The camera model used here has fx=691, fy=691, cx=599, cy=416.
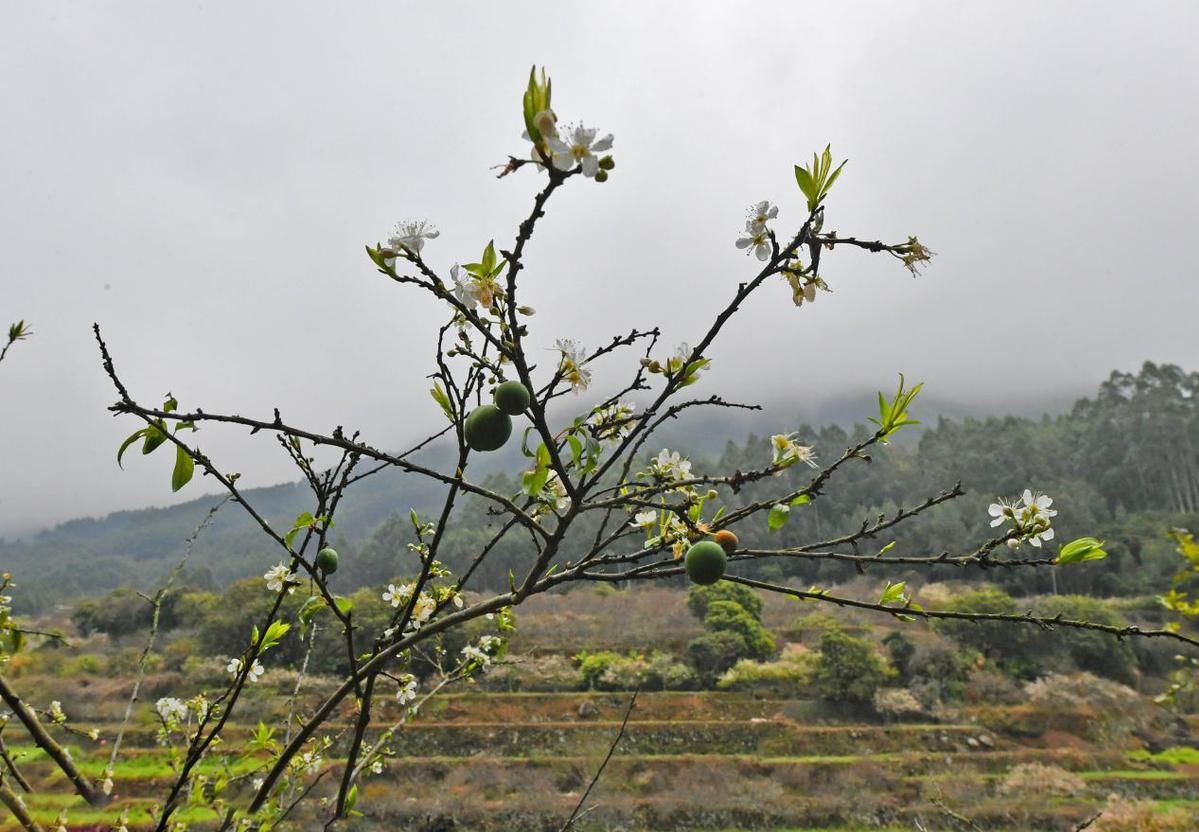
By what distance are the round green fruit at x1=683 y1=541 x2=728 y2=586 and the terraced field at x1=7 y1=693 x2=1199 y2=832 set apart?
10703 mm

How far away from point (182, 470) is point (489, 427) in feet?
1.60

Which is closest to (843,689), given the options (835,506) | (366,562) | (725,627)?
(725,627)

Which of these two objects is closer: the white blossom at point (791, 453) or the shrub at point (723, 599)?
the white blossom at point (791, 453)

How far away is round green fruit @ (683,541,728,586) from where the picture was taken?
1.09 metres

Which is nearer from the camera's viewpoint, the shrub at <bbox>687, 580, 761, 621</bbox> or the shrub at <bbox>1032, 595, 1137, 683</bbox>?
the shrub at <bbox>1032, 595, 1137, 683</bbox>

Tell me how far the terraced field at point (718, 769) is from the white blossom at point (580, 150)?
442 inches

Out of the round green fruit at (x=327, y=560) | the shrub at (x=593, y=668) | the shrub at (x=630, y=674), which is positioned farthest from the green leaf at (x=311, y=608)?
the shrub at (x=593, y=668)

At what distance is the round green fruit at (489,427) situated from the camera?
1120mm

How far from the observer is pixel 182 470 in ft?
3.59

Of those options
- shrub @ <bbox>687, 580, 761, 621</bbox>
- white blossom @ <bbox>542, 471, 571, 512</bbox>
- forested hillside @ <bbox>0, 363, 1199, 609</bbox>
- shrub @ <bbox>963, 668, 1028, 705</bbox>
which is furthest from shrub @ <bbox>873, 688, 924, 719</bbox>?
white blossom @ <bbox>542, 471, 571, 512</bbox>

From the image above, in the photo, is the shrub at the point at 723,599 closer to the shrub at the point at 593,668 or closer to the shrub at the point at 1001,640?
the shrub at the point at 593,668

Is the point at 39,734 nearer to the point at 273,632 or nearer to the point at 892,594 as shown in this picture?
the point at 273,632

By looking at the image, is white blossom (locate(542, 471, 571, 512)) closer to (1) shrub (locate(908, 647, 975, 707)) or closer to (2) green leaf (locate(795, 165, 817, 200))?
(2) green leaf (locate(795, 165, 817, 200))

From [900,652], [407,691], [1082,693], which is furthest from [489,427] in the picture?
[1082,693]
